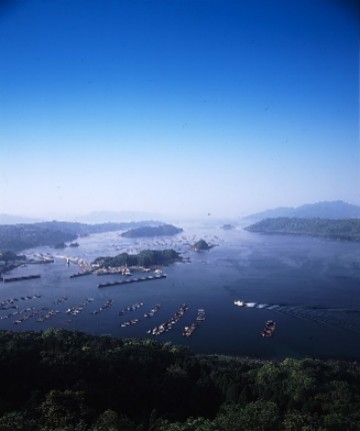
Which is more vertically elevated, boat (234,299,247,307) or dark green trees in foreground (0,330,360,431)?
dark green trees in foreground (0,330,360,431)

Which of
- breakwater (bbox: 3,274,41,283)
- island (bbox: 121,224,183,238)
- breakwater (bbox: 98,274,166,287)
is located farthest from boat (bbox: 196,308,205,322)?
island (bbox: 121,224,183,238)

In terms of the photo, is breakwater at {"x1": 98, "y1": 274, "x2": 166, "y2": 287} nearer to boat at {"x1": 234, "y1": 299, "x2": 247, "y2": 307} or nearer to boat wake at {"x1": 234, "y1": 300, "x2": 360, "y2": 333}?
boat at {"x1": 234, "y1": 299, "x2": 247, "y2": 307}

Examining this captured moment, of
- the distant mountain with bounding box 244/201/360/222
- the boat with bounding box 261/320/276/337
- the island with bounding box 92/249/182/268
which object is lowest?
the boat with bounding box 261/320/276/337

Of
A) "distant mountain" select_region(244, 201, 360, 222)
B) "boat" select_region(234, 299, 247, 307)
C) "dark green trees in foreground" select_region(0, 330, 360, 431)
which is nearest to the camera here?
"dark green trees in foreground" select_region(0, 330, 360, 431)

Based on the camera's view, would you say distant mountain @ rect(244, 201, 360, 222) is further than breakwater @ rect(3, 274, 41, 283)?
Yes

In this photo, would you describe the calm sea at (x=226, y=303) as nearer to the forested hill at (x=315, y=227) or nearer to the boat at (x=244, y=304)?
the boat at (x=244, y=304)

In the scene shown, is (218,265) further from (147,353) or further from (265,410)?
(265,410)

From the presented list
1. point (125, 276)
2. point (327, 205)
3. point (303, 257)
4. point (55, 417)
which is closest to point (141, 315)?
point (125, 276)

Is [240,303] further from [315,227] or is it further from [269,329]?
[315,227]
